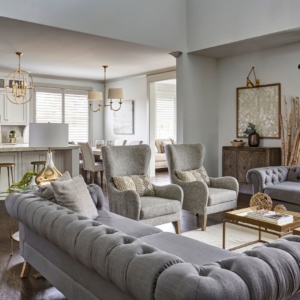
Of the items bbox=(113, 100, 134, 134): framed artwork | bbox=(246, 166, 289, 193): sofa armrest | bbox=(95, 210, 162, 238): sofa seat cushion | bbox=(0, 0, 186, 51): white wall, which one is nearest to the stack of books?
bbox=(95, 210, 162, 238): sofa seat cushion

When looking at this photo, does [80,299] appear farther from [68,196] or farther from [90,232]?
[68,196]

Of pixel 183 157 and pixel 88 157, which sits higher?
pixel 183 157

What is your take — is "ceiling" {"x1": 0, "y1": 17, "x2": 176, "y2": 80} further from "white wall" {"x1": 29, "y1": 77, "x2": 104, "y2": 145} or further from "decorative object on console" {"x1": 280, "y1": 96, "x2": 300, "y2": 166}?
"decorative object on console" {"x1": 280, "y1": 96, "x2": 300, "y2": 166}

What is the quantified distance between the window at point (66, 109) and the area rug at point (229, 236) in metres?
6.79

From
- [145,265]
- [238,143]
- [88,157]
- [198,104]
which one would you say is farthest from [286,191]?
[88,157]

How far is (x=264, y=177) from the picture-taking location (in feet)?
15.7

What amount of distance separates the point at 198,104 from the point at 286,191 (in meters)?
2.84

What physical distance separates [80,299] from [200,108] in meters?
5.39

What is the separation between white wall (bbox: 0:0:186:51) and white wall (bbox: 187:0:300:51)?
0.26m

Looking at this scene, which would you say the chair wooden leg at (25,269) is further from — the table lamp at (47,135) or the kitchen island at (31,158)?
the kitchen island at (31,158)

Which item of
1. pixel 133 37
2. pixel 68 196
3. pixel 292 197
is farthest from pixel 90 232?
pixel 133 37

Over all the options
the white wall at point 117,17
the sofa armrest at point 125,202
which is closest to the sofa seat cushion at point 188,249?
the sofa armrest at point 125,202

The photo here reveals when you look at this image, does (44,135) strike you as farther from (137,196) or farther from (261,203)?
(261,203)

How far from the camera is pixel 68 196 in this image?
2594 millimetres
